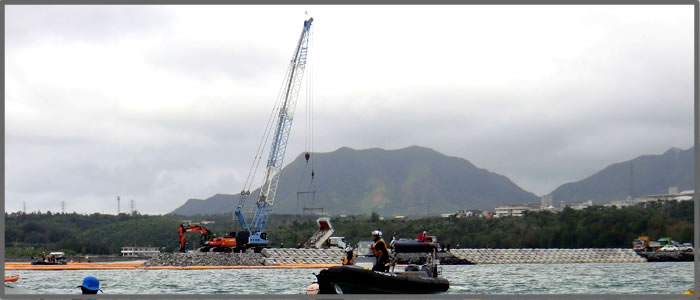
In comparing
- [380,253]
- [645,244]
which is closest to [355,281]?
[380,253]

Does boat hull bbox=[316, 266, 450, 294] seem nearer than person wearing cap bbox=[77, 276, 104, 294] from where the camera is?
No

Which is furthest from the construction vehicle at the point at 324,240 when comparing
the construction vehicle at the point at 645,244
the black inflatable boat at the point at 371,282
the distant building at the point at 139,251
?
the black inflatable boat at the point at 371,282

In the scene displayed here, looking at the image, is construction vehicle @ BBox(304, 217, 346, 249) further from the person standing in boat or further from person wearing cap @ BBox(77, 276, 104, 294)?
person wearing cap @ BBox(77, 276, 104, 294)

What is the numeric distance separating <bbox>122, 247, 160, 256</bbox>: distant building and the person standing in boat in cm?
8874

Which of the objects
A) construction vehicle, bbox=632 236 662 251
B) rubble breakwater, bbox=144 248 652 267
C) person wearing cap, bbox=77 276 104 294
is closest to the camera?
person wearing cap, bbox=77 276 104 294

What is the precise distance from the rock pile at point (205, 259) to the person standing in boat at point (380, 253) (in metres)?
49.6

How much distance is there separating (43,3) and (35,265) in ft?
199

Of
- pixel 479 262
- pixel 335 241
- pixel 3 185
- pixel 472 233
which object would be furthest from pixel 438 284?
pixel 472 233

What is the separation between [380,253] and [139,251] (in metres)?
97.6

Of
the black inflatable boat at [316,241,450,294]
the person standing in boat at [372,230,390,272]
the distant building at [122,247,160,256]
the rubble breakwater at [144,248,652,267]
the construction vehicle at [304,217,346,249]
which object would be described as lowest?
the distant building at [122,247,160,256]

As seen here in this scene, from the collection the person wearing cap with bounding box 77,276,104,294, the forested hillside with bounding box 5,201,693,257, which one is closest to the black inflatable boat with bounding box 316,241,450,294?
the person wearing cap with bounding box 77,276,104,294

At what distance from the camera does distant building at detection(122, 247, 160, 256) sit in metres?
115

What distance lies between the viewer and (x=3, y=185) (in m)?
14.1

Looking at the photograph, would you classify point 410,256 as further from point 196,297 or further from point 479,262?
point 479,262
